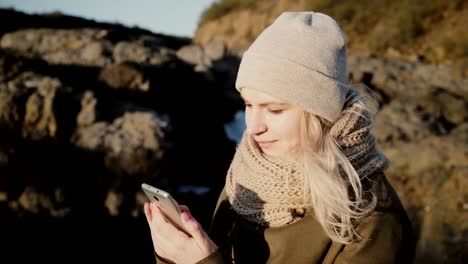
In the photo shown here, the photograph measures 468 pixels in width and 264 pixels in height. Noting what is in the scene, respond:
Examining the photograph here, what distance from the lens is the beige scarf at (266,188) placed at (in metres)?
1.45

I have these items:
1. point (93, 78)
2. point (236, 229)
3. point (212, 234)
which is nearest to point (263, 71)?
point (236, 229)

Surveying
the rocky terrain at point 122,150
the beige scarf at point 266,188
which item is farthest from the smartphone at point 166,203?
the rocky terrain at point 122,150

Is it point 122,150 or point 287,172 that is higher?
point 287,172

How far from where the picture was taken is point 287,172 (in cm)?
145

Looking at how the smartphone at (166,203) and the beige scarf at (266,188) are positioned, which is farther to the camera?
the beige scarf at (266,188)

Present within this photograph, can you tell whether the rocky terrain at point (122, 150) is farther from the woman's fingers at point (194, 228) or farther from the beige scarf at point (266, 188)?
the woman's fingers at point (194, 228)

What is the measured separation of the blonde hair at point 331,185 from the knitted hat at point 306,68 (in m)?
0.09

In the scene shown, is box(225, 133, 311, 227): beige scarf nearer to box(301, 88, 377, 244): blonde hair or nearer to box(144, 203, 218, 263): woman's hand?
box(301, 88, 377, 244): blonde hair

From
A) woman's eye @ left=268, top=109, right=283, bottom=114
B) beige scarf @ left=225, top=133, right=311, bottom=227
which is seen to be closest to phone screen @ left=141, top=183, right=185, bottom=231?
beige scarf @ left=225, top=133, right=311, bottom=227

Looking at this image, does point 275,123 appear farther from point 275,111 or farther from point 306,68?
point 306,68

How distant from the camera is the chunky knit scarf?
143 centimetres

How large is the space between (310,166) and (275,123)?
0.75 ft

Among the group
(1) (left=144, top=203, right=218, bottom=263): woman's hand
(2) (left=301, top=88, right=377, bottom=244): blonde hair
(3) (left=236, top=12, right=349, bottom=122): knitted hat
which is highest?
(3) (left=236, top=12, right=349, bottom=122): knitted hat

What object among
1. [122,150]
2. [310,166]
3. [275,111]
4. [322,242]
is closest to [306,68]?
[275,111]
